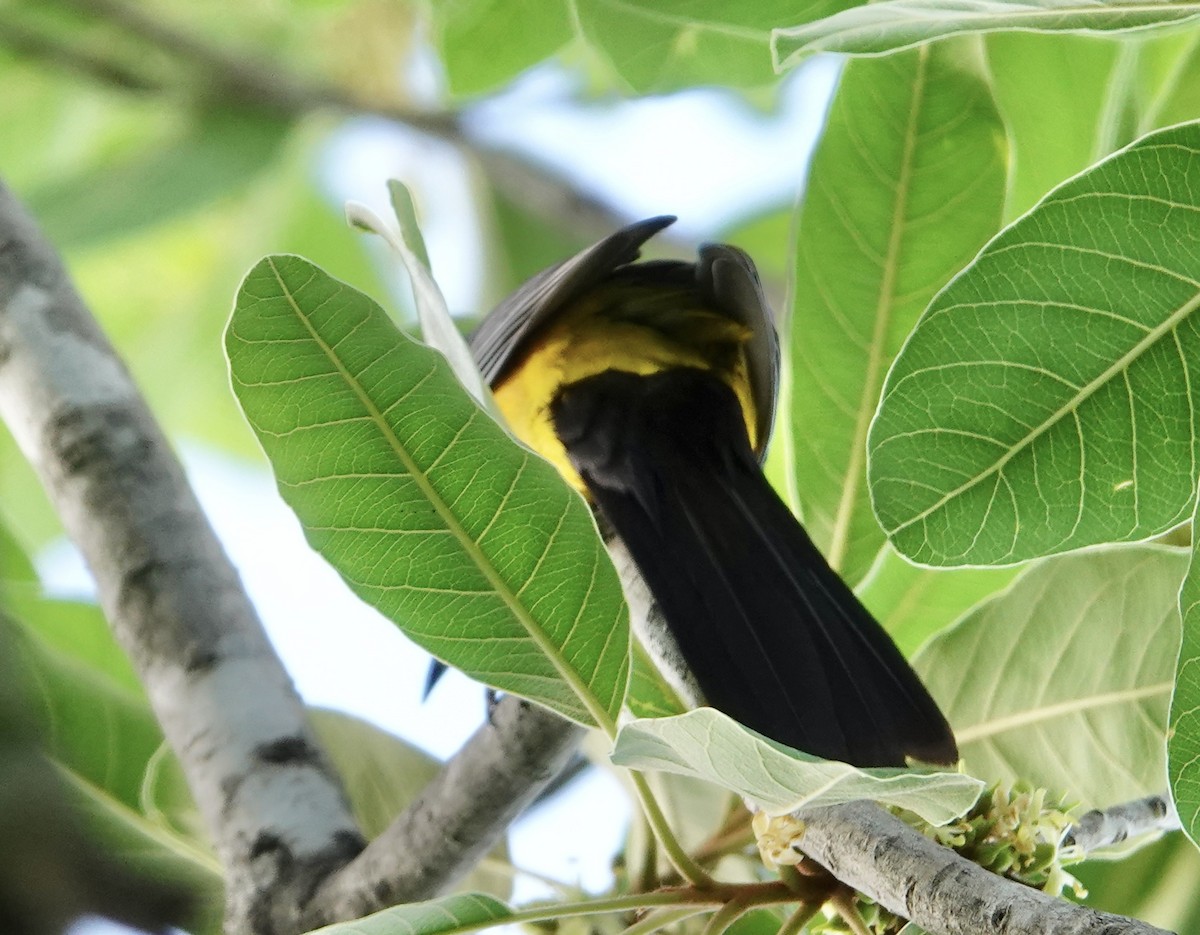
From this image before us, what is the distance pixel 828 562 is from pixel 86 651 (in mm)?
1157

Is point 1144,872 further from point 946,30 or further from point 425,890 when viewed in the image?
point 946,30

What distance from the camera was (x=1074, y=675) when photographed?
1581mm

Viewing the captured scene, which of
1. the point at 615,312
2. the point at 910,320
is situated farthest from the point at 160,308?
the point at 910,320

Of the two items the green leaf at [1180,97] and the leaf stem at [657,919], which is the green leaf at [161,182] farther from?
the leaf stem at [657,919]

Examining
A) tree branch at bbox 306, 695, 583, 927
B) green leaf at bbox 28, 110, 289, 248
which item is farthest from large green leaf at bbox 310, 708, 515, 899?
green leaf at bbox 28, 110, 289, 248

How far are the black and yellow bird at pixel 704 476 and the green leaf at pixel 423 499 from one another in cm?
26

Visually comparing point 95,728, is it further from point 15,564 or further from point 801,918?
point 801,918

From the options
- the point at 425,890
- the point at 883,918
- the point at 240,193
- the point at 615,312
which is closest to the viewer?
the point at 883,918

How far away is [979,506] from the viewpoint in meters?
1.31

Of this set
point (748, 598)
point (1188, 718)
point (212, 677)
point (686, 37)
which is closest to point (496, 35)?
point (686, 37)

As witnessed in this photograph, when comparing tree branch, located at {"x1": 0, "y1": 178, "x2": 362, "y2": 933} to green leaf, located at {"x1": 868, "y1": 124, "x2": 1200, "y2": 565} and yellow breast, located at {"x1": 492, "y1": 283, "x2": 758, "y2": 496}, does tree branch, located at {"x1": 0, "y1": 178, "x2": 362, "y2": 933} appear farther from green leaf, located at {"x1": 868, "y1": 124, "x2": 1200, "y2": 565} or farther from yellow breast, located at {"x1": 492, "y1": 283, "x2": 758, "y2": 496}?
yellow breast, located at {"x1": 492, "y1": 283, "x2": 758, "y2": 496}

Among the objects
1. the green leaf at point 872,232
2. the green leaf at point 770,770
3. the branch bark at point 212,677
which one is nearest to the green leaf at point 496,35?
the green leaf at point 872,232

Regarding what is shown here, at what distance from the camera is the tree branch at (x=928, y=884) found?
0.91 m

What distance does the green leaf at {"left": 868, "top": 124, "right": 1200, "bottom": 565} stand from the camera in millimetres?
1262
